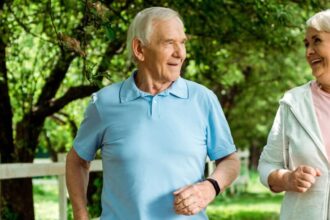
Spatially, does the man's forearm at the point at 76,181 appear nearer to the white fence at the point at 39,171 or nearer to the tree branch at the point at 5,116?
the white fence at the point at 39,171

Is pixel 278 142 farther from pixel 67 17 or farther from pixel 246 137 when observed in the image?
pixel 246 137

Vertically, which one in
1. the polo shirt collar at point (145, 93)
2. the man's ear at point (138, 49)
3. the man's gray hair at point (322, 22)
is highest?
the man's gray hair at point (322, 22)

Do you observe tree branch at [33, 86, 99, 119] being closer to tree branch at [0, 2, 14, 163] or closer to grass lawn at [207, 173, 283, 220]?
tree branch at [0, 2, 14, 163]

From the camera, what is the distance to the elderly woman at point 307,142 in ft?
11.7

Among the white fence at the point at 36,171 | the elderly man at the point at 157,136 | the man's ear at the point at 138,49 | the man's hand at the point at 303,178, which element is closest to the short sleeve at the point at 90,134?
the elderly man at the point at 157,136

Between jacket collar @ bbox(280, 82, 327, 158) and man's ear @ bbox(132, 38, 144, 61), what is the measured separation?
2.17ft

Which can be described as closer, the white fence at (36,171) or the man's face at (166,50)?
the man's face at (166,50)

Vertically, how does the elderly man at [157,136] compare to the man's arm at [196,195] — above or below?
above

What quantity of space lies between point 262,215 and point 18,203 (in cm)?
803

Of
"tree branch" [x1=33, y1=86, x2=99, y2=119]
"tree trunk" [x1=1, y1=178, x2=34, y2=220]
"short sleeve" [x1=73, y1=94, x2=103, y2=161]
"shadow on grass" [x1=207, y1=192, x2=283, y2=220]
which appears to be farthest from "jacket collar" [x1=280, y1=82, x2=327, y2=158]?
"shadow on grass" [x1=207, y1=192, x2=283, y2=220]

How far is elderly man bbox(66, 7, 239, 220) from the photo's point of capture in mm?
3488

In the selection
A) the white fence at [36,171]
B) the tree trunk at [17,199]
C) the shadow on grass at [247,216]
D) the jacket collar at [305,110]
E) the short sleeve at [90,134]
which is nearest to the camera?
the jacket collar at [305,110]

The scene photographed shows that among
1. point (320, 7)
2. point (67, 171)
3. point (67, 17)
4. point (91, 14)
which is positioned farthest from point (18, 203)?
point (67, 171)

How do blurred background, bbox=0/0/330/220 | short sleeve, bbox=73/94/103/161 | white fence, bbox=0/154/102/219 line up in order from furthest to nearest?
blurred background, bbox=0/0/330/220, white fence, bbox=0/154/102/219, short sleeve, bbox=73/94/103/161
